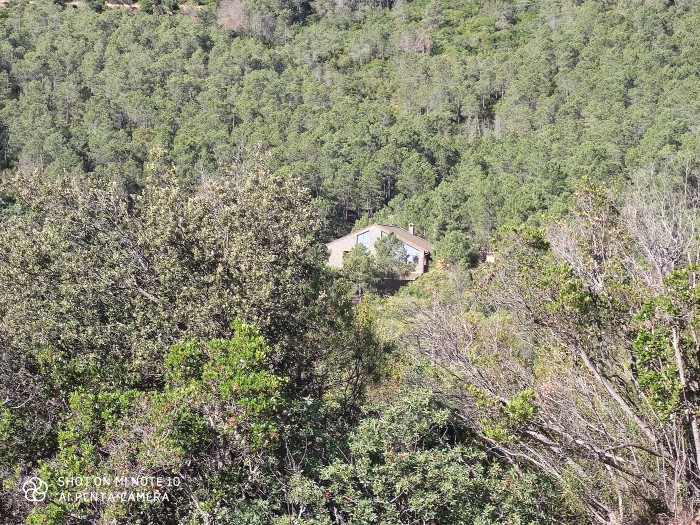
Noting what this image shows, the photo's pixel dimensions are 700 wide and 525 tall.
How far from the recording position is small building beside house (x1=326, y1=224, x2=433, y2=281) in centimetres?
4462

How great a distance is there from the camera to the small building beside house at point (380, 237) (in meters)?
44.6

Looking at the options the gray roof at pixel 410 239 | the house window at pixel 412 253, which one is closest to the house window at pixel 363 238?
the gray roof at pixel 410 239

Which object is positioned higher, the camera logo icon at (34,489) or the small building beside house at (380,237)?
the camera logo icon at (34,489)

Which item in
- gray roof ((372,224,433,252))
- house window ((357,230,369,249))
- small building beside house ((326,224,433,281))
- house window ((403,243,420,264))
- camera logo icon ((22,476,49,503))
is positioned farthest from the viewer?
house window ((357,230,369,249))

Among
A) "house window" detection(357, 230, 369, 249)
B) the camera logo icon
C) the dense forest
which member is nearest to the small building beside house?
"house window" detection(357, 230, 369, 249)

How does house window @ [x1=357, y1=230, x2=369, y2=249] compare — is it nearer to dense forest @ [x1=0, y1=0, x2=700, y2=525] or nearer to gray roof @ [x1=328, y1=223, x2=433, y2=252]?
gray roof @ [x1=328, y1=223, x2=433, y2=252]

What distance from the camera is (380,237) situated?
4359 cm

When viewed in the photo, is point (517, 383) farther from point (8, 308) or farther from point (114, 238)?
point (8, 308)

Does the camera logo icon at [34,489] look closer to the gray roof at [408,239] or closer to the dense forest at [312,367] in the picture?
the dense forest at [312,367]

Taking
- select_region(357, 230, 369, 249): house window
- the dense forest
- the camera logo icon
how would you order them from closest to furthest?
the camera logo icon
the dense forest
select_region(357, 230, 369, 249): house window

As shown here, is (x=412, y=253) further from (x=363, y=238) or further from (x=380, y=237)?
(x=363, y=238)

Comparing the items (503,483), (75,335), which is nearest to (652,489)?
(503,483)

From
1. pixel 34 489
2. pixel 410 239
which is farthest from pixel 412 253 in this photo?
pixel 34 489

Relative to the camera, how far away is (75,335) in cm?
967
